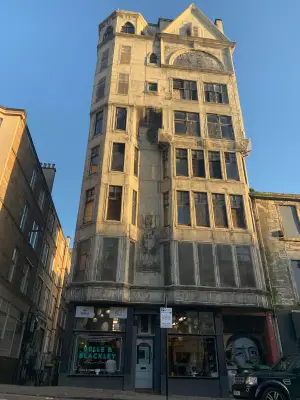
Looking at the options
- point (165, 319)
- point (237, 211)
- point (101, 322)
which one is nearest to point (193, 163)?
point (237, 211)

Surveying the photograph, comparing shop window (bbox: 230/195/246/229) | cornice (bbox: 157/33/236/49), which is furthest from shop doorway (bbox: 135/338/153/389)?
cornice (bbox: 157/33/236/49)

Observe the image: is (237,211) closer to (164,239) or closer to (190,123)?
(164,239)

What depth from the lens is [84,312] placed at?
66.0ft

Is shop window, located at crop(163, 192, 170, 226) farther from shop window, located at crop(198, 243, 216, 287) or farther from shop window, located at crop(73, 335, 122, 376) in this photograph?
shop window, located at crop(73, 335, 122, 376)

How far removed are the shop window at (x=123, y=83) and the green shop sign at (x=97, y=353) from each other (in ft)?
66.6

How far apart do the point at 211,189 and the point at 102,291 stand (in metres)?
11.0

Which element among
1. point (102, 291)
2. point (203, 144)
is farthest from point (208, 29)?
point (102, 291)

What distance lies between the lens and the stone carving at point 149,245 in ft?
72.8

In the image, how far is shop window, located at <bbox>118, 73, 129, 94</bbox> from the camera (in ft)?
94.9

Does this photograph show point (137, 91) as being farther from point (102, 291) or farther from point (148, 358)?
point (148, 358)

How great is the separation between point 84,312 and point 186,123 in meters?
17.3

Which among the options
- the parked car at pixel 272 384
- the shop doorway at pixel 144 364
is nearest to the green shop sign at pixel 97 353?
the shop doorway at pixel 144 364

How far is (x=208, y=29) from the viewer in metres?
35.9

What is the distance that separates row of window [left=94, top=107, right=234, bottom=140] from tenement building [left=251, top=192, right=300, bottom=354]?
604 cm
